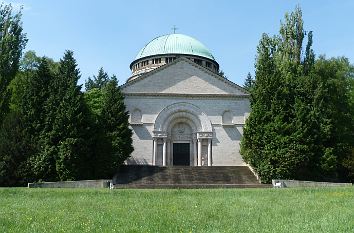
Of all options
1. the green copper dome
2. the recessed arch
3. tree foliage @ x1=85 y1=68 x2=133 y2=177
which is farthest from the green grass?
the green copper dome

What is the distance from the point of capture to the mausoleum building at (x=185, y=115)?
39438 millimetres

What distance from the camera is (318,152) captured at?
32.5m

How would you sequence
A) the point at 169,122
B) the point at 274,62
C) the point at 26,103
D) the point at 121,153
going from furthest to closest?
the point at 169,122, the point at 274,62, the point at 121,153, the point at 26,103

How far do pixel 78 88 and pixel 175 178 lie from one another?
9.35 meters

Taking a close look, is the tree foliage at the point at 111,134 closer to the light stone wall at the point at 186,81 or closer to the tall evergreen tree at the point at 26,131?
the tall evergreen tree at the point at 26,131

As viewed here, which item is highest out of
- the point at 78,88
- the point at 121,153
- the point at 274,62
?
the point at 274,62

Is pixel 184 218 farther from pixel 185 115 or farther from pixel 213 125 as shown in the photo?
pixel 185 115

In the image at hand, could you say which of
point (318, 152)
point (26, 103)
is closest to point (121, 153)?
point (26, 103)

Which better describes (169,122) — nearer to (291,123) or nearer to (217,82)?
(217,82)

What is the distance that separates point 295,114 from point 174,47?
20468 millimetres

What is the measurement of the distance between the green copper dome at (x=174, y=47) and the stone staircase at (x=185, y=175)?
58.1 ft

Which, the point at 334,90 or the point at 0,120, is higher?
the point at 334,90

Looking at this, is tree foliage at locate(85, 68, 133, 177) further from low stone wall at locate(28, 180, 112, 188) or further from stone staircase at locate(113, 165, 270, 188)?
low stone wall at locate(28, 180, 112, 188)

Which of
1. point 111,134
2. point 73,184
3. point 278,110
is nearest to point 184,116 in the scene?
point 111,134
